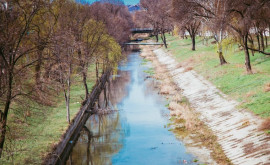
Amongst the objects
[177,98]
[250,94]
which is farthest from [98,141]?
[177,98]

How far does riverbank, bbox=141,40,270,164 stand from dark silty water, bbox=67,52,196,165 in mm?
2610

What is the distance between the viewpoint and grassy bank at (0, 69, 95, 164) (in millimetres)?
18672

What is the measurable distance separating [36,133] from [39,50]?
7750 millimetres

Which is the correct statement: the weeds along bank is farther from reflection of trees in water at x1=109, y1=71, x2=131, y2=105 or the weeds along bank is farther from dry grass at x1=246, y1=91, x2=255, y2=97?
reflection of trees in water at x1=109, y1=71, x2=131, y2=105

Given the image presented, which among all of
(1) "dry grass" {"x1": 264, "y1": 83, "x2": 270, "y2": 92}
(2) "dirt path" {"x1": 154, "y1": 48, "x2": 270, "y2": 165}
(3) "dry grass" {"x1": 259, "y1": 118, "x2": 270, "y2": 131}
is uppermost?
(1) "dry grass" {"x1": 264, "y1": 83, "x2": 270, "y2": 92}

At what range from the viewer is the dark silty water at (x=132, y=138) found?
21578mm

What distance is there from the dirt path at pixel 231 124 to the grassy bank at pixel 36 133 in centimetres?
1047

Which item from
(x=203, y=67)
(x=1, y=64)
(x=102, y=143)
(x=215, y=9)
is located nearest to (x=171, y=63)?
(x=203, y=67)

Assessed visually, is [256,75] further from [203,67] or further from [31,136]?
[31,136]

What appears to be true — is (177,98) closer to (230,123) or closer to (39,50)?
(230,123)

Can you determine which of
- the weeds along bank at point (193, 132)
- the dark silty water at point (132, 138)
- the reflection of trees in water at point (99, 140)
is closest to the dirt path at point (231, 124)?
the weeds along bank at point (193, 132)

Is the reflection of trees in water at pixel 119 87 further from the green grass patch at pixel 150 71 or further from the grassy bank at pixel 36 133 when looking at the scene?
the grassy bank at pixel 36 133

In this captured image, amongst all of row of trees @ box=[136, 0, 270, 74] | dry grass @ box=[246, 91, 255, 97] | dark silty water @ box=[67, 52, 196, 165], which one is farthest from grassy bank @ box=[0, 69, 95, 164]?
row of trees @ box=[136, 0, 270, 74]

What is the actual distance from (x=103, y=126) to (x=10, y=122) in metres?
7.55
